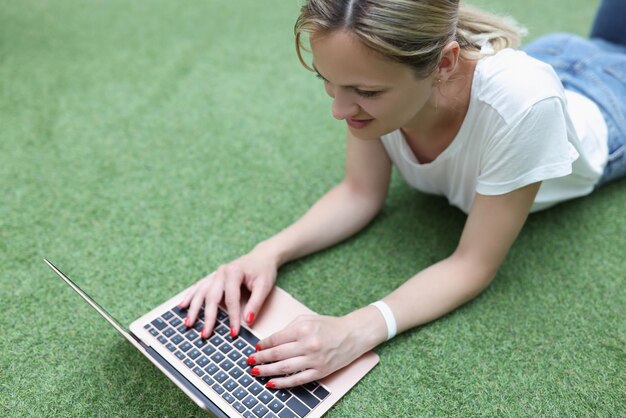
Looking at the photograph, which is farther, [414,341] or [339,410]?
[414,341]

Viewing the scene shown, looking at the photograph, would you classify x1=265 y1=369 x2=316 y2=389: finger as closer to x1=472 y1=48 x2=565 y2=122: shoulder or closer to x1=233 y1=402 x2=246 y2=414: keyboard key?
x1=233 y1=402 x2=246 y2=414: keyboard key

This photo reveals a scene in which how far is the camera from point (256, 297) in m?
0.95

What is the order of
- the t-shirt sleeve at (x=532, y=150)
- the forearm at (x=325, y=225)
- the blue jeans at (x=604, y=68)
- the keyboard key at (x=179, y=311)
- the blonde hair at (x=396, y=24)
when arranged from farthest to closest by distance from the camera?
the blue jeans at (x=604, y=68) → the forearm at (x=325, y=225) → the keyboard key at (x=179, y=311) → the t-shirt sleeve at (x=532, y=150) → the blonde hair at (x=396, y=24)

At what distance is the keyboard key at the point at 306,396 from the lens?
Result: 83cm

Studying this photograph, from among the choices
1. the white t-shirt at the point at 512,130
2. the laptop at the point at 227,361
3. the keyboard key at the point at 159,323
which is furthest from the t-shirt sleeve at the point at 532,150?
the keyboard key at the point at 159,323

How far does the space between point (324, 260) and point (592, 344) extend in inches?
20.0

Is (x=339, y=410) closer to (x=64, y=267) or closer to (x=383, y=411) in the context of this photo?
(x=383, y=411)

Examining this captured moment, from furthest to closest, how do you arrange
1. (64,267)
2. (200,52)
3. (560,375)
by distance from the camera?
1. (200,52)
2. (64,267)
3. (560,375)

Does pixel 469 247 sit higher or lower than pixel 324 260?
higher

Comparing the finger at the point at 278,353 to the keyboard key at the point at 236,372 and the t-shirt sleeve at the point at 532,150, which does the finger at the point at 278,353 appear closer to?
the keyboard key at the point at 236,372

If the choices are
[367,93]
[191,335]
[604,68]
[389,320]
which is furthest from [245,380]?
[604,68]

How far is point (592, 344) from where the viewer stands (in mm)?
960

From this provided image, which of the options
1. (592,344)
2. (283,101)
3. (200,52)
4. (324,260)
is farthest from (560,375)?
(200,52)

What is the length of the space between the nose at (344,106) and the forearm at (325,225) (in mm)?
320
